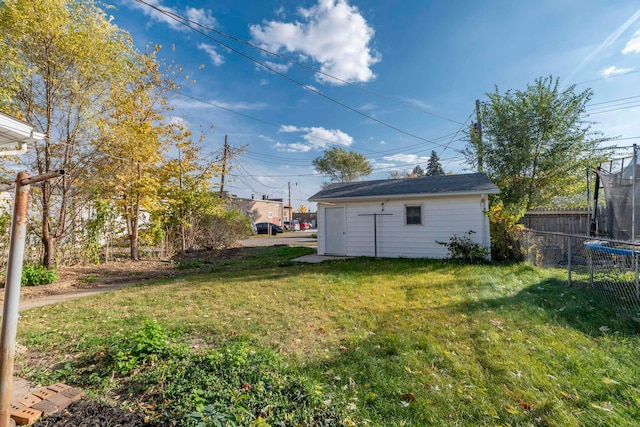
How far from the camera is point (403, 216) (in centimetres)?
987

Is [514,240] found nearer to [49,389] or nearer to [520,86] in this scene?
[520,86]

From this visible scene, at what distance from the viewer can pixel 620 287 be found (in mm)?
4715

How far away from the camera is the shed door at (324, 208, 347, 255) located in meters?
11.0

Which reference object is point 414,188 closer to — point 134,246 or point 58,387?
point 58,387

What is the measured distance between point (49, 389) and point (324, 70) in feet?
29.5

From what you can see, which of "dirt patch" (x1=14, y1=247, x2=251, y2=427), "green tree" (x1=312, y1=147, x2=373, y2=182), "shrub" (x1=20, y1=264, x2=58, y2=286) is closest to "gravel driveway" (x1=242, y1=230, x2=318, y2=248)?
"dirt patch" (x1=14, y1=247, x2=251, y2=427)

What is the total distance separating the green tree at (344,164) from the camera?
34.6m

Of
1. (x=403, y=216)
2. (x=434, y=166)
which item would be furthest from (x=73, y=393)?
(x=434, y=166)

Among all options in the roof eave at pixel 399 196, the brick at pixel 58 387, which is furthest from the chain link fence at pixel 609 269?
the brick at pixel 58 387

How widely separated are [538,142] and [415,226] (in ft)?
21.6

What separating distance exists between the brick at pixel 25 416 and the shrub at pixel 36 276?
250 inches

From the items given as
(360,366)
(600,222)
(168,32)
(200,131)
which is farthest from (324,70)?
(600,222)

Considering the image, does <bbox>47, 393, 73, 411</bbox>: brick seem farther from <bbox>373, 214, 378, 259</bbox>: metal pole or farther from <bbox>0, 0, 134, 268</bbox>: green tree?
<bbox>373, 214, 378, 259</bbox>: metal pole

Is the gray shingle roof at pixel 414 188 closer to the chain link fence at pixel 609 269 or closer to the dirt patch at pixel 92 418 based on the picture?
the chain link fence at pixel 609 269
